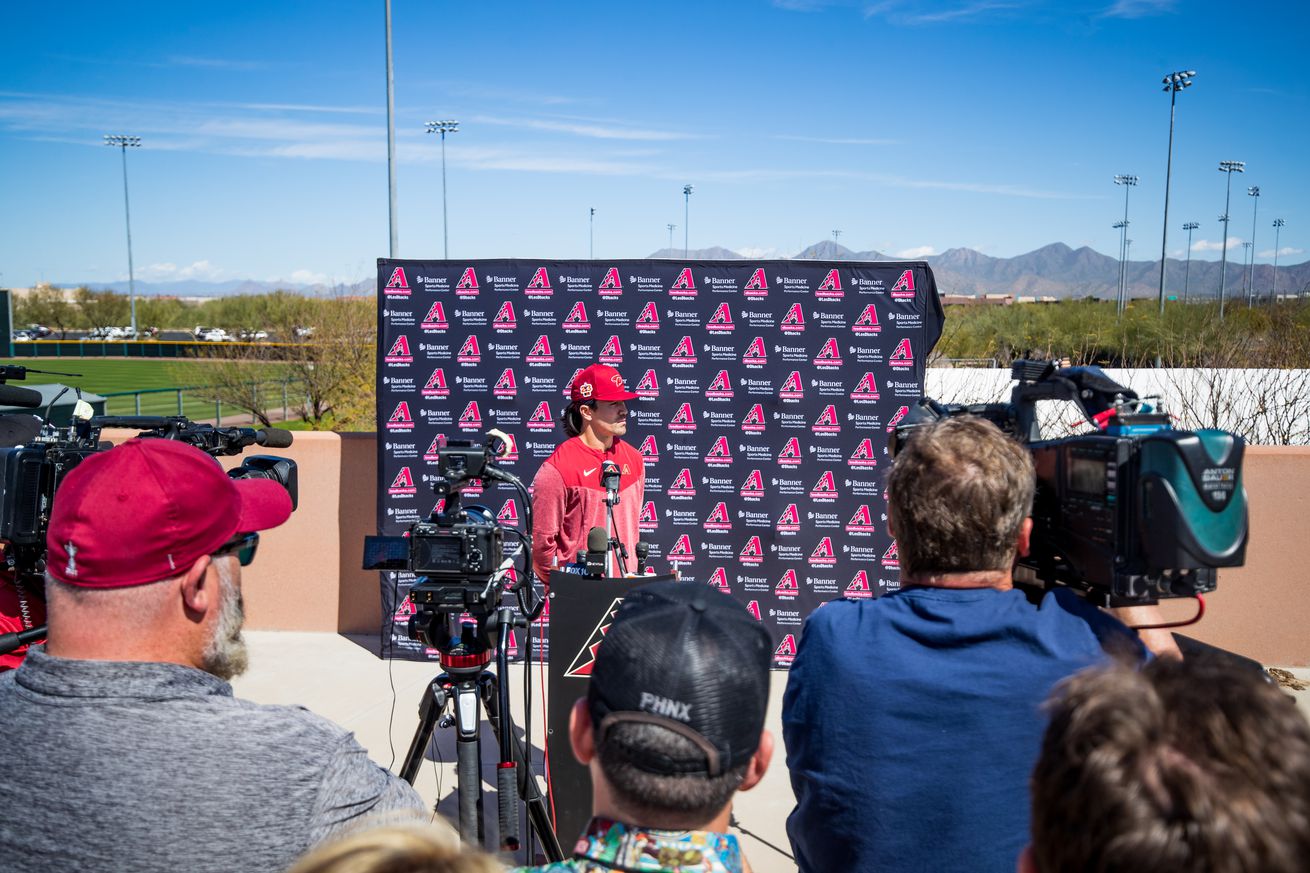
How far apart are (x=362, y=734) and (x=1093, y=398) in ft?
14.1

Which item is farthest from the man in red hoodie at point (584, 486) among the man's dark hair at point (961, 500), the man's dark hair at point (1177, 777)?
the man's dark hair at point (1177, 777)

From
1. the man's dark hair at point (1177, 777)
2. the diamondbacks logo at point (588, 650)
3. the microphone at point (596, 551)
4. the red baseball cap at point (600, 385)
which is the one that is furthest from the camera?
the red baseball cap at point (600, 385)

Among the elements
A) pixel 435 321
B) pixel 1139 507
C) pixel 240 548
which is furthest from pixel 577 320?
pixel 1139 507

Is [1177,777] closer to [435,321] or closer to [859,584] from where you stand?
[859,584]

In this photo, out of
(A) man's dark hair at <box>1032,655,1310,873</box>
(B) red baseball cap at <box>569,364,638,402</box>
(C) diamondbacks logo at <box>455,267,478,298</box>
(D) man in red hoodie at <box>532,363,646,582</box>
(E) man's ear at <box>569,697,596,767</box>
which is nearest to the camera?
(A) man's dark hair at <box>1032,655,1310,873</box>

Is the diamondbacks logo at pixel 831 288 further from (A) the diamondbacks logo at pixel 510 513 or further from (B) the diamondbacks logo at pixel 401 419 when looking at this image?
(B) the diamondbacks logo at pixel 401 419

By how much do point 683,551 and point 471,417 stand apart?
5.48 feet

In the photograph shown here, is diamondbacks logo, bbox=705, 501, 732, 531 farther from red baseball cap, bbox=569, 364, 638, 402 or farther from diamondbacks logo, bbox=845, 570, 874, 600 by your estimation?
red baseball cap, bbox=569, 364, 638, 402

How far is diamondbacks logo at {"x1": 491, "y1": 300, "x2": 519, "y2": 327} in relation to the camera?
20.0ft

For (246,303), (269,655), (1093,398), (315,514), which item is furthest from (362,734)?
(246,303)

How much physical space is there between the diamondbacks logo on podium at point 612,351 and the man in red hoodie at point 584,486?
5.59ft

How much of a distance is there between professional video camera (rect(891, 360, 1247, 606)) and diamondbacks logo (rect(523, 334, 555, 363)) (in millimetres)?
4398

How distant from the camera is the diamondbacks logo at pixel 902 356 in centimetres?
591

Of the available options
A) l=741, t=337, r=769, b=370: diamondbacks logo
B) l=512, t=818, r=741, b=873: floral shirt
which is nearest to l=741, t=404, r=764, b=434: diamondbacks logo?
l=741, t=337, r=769, b=370: diamondbacks logo
